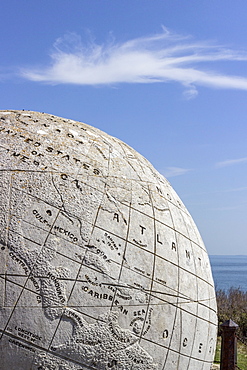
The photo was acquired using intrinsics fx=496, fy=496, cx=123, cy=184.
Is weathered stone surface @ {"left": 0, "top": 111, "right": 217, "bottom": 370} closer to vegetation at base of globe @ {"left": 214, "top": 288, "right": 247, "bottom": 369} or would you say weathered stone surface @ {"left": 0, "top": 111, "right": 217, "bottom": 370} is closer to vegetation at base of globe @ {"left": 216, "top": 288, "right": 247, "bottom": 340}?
vegetation at base of globe @ {"left": 214, "top": 288, "right": 247, "bottom": 369}

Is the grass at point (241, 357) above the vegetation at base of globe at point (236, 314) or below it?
below

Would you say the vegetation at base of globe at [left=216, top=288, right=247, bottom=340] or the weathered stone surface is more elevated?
the vegetation at base of globe at [left=216, top=288, right=247, bottom=340]

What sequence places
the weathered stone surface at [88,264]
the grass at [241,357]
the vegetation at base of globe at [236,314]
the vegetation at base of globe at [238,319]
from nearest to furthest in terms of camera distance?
the weathered stone surface at [88,264] < the grass at [241,357] < the vegetation at base of globe at [238,319] < the vegetation at base of globe at [236,314]

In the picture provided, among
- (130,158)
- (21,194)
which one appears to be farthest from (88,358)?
(130,158)

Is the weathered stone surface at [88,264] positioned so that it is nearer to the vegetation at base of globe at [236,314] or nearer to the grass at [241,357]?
the grass at [241,357]

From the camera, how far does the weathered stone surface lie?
427 centimetres

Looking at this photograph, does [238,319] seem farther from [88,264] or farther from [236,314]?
[88,264]

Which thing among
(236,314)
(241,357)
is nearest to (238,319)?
(236,314)

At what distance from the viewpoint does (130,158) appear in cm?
552

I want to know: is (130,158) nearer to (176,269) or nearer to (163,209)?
(163,209)

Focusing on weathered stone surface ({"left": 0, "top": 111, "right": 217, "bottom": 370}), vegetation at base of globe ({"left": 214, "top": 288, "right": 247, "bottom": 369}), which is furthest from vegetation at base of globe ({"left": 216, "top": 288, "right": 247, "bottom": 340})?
weathered stone surface ({"left": 0, "top": 111, "right": 217, "bottom": 370})

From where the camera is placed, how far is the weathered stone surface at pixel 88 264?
14.0ft

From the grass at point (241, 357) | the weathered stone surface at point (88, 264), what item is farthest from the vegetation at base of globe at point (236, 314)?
the weathered stone surface at point (88, 264)

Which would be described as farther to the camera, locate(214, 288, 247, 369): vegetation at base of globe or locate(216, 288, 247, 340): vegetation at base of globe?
locate(216, 288, 247, 340): vegetation at base of globe
